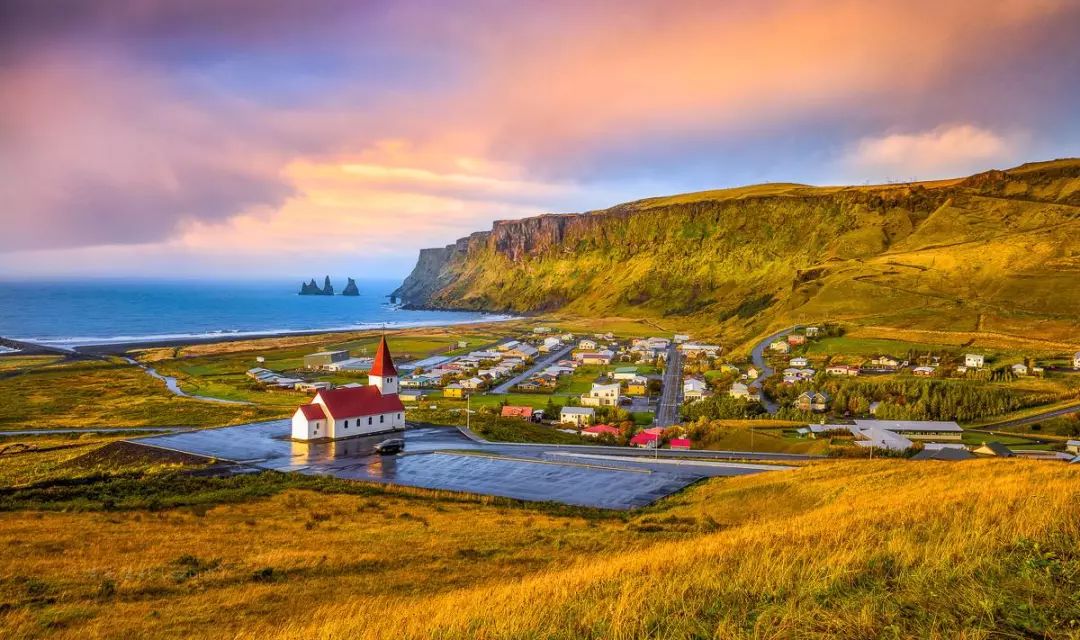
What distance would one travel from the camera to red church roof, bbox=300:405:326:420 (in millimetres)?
38344

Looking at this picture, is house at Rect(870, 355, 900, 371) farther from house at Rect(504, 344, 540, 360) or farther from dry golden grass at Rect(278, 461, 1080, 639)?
dry golden grass at Rect(278, 461, 1080, 639)

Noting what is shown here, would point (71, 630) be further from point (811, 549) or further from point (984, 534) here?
point (984, 534)

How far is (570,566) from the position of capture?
Result: 1362 centimetres

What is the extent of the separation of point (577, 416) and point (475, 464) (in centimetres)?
2840

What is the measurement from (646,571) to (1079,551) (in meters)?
5.30

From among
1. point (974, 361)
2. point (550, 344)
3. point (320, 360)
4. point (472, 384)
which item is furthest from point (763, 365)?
point (320, 360)

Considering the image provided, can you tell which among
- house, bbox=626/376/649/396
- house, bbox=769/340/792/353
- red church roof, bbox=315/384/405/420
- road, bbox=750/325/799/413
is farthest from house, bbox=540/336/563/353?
red church roof, bbox=315/384/405/420

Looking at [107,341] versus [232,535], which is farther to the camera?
[107,341]

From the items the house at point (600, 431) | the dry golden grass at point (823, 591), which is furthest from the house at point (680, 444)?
the dry golden grass at point (823, 591)

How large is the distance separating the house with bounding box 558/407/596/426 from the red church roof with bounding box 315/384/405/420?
22027 mm

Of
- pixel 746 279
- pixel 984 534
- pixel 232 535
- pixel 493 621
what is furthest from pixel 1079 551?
pixel 746 279

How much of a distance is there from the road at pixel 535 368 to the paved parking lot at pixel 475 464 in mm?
38929

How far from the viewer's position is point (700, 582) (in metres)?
7.67

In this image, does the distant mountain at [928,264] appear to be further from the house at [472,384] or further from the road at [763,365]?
the house at [472,384]
